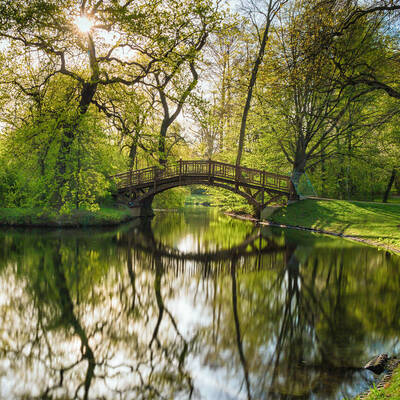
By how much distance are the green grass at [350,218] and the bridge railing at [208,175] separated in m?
1.82

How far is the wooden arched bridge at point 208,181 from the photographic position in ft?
77.5

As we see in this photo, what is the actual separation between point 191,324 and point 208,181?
1826 cm

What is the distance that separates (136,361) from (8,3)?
49.2ft

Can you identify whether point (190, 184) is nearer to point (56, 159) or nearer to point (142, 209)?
point (142, 209)

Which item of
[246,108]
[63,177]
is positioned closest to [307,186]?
[246,108]

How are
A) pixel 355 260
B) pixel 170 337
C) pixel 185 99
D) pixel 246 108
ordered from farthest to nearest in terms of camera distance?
pixel 246 108, pixel 185 99, pixel 355 260, pixel 170 337

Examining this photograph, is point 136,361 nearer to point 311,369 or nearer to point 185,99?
point 311,369

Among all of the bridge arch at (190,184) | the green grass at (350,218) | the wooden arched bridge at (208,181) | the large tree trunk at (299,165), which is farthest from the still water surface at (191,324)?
the large tree trunk at (299,165)

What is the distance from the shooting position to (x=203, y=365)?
489cm

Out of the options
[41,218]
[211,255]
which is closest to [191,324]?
[211,255]

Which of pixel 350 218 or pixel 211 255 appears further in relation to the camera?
pixel 350 218

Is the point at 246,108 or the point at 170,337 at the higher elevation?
the point at 246,108

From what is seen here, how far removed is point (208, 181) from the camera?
24281mm

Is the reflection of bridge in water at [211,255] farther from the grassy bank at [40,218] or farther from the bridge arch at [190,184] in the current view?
the bridge arch at [190,184]
